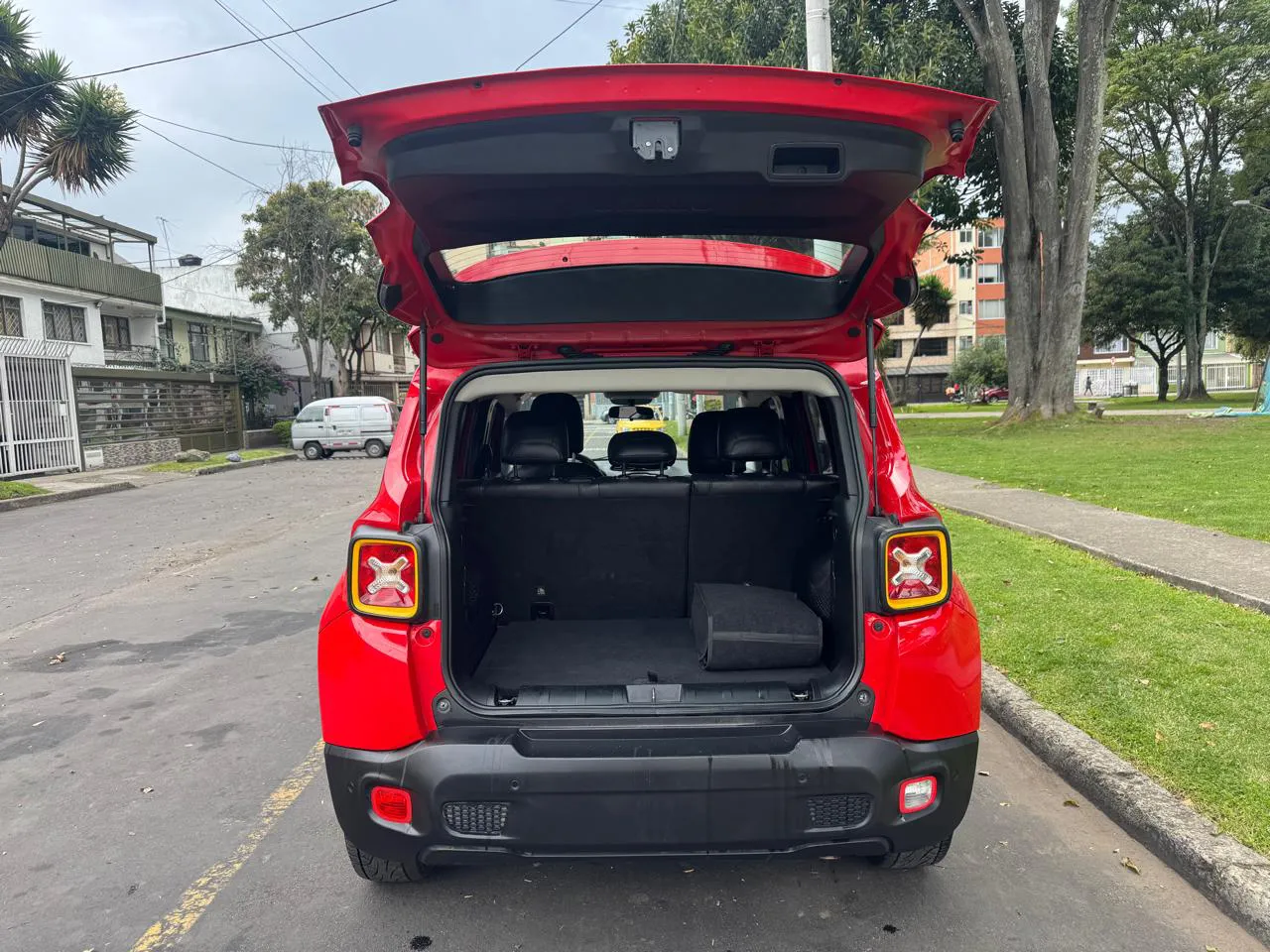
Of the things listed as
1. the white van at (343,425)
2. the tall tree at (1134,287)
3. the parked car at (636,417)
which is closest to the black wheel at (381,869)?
the parked car at (636,417)

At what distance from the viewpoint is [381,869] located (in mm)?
2592

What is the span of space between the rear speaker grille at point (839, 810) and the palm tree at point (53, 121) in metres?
16.3

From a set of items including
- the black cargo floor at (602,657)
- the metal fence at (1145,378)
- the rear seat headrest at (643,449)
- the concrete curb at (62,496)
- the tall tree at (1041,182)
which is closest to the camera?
the black cargo floor at (602,657)

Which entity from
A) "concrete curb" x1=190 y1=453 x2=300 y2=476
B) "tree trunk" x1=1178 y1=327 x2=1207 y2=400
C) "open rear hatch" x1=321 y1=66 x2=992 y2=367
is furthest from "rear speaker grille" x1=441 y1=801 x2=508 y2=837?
"tree trunk" x1=1178 y1=327 x2=1207 y2=400

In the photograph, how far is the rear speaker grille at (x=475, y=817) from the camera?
2.16 metres

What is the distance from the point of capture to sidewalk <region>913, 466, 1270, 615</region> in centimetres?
558

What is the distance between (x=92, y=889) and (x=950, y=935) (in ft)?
8.93

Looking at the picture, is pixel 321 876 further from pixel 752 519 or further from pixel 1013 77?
pixel 1013 77

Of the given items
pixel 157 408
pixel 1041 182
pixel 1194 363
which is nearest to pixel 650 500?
pixel 1041 182

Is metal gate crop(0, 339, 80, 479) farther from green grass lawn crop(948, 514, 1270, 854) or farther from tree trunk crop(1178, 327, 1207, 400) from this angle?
tree trunk crop(1178, 327, 1207, 400)

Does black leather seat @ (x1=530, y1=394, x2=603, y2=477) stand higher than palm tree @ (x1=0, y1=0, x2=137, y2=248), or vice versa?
palm tree @ (x1=0, y1=0, x2=137, y2=248)

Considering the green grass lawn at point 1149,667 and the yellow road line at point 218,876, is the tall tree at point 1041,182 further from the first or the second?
the yellow road line at point 218,876

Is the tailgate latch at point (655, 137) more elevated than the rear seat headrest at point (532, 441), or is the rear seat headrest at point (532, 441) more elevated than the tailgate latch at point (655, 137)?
the tailgate latch at point (655, 137)

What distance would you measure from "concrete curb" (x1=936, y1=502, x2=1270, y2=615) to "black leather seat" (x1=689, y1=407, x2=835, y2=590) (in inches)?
137
